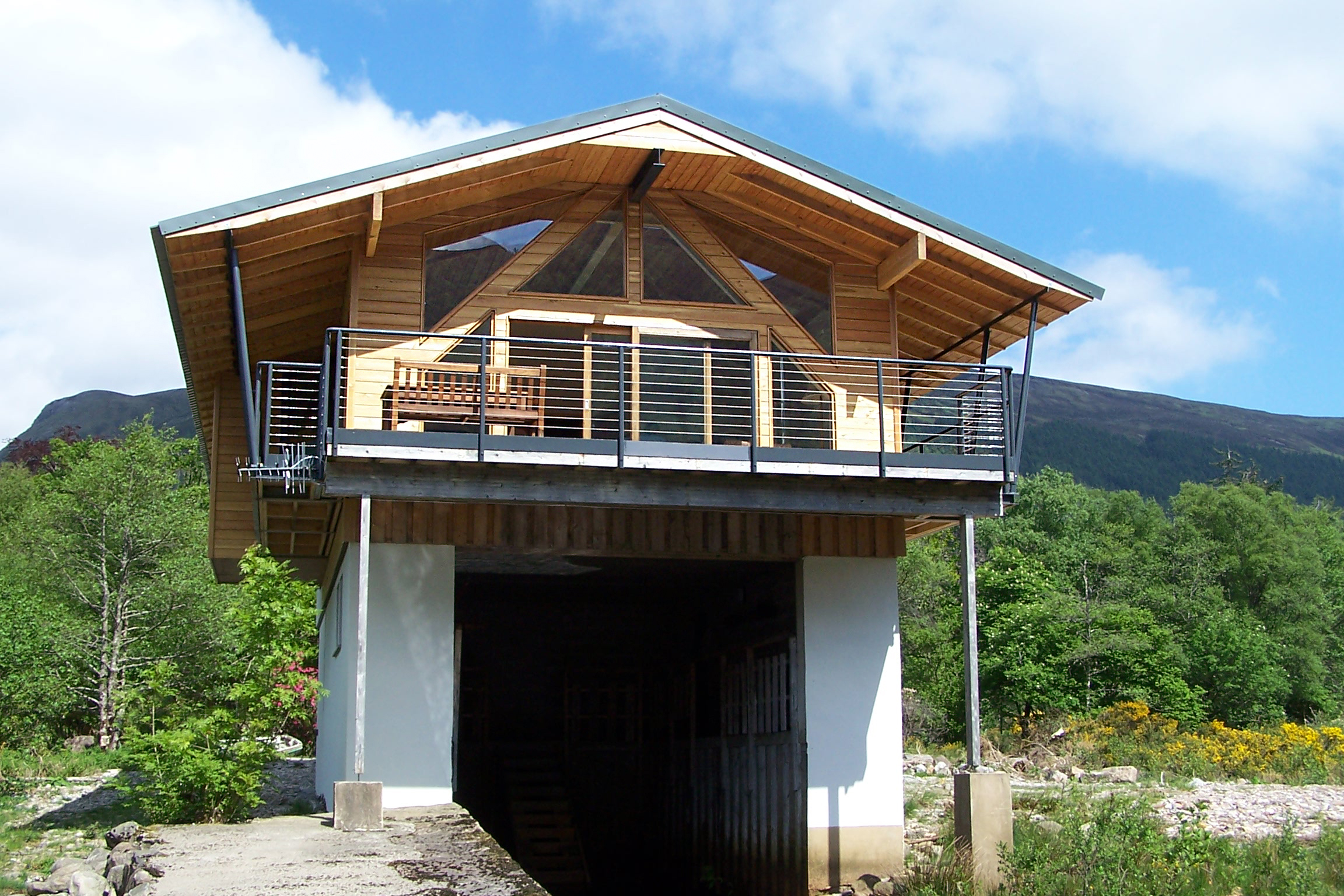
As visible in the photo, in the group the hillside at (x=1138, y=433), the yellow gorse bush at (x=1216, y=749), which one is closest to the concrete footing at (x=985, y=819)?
the yellow gorse bush at (x=1216, y=749)

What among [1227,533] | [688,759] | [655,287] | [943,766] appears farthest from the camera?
[1227,533]

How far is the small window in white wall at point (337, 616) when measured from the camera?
14227 mm

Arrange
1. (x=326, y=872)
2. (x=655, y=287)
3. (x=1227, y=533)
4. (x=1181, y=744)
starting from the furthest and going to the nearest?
1. (x=1227, y=533)
2. (x=1181, y=744)
3. (x=655, y=287)
4. (x=326, y=872)

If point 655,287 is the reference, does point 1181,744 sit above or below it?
below

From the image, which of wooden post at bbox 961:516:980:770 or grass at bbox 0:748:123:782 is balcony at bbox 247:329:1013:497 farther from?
grass at bbox 0:748:123:782

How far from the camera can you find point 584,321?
1333cm

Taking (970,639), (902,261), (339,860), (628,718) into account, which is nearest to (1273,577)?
(628,718)

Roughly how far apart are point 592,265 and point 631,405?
5.39 ft

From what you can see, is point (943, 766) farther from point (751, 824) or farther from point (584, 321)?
point (584, 321)

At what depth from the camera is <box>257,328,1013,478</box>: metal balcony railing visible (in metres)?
11.6

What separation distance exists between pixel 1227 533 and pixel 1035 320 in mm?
37196

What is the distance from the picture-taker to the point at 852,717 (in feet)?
45.0

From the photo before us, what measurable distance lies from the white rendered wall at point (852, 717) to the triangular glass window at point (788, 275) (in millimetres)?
2683

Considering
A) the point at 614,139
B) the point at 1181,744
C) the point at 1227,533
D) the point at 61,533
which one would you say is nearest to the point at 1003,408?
the point at 614,139
